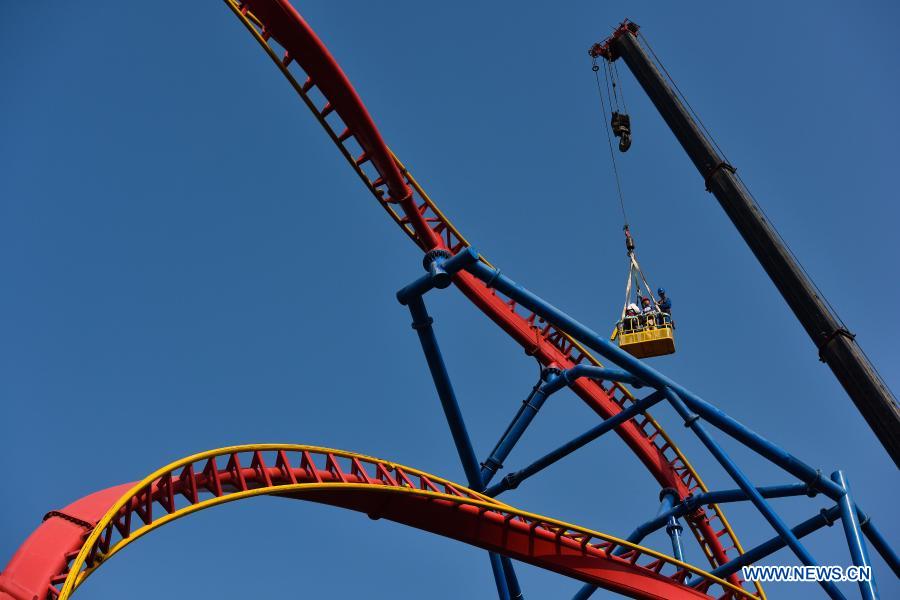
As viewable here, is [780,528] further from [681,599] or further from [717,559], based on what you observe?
[717,559]

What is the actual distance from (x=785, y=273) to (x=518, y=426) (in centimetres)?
471

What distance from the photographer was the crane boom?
1443 centimetres

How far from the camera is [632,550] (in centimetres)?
1391

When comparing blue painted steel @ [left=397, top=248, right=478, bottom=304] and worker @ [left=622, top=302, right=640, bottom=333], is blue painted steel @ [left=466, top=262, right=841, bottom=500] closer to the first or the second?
blue painted steel @ [left=397, top=248, right=478, bottom=304]

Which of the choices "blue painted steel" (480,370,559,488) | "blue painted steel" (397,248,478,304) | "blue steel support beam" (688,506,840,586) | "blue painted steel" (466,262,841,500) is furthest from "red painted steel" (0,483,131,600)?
"blue steel support beam" (688,506,840,586)

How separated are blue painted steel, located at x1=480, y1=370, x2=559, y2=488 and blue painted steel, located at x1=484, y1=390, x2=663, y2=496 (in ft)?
0.75

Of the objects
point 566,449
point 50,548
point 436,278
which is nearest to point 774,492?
point 566,449

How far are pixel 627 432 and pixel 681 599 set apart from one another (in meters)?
5.44

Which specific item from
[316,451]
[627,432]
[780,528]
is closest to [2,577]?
[316,451]

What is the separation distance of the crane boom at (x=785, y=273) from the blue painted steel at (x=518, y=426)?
3.84 meters

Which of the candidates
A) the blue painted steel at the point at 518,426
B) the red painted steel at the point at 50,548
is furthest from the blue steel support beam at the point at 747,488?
the red painted steel at the point at 50,548

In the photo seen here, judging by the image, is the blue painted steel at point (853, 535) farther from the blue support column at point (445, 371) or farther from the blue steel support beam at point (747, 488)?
the blue support column at point (445, 371)

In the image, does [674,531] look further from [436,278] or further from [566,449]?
[436,278]

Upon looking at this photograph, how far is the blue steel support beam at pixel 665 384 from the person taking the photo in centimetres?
1467
